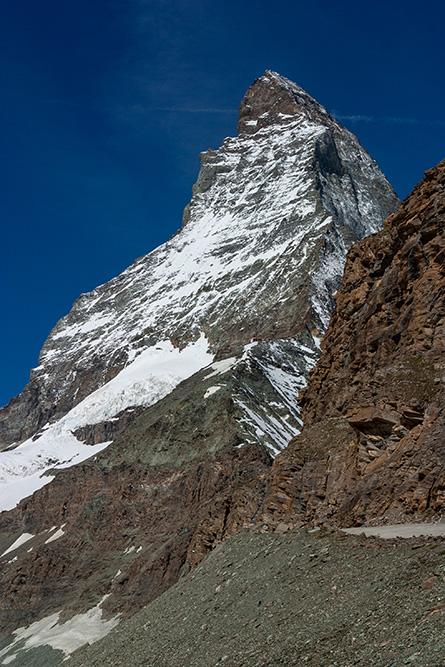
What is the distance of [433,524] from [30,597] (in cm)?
5965

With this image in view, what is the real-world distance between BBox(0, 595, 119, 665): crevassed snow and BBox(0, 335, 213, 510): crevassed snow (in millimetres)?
73243

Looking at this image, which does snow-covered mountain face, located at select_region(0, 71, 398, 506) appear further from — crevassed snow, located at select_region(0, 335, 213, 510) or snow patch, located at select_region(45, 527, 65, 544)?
snow patch, located at select_region(45, 527, 65, 544)

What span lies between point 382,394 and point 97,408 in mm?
134504

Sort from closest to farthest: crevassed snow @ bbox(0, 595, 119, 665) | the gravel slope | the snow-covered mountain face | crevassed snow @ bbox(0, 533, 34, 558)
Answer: the gravel slope
crevassed snow @ bbox(0, 595, 119, 665)
crevassed snow @ bbox(0, 533, 34, 558)
the snow-covered mountain face

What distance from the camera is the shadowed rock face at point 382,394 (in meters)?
22.6

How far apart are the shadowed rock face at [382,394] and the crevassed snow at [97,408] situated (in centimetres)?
10688

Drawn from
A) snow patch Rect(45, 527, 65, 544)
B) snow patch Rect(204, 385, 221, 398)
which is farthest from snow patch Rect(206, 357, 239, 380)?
snow patch Rect(45, 527, 65, 544)

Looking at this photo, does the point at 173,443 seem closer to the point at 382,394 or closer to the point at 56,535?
the point at 56,535

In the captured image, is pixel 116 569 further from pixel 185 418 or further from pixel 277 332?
pixel 277 332

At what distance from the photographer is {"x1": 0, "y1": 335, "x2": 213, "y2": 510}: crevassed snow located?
475ft

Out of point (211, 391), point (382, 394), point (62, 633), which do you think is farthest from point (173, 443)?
point (382, 394)

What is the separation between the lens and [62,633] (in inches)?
2307

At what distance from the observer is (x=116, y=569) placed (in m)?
68.1

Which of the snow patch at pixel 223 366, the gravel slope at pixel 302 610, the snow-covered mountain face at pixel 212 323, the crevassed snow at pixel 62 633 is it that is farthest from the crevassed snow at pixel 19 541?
the gravel slope at pixel 302 610
